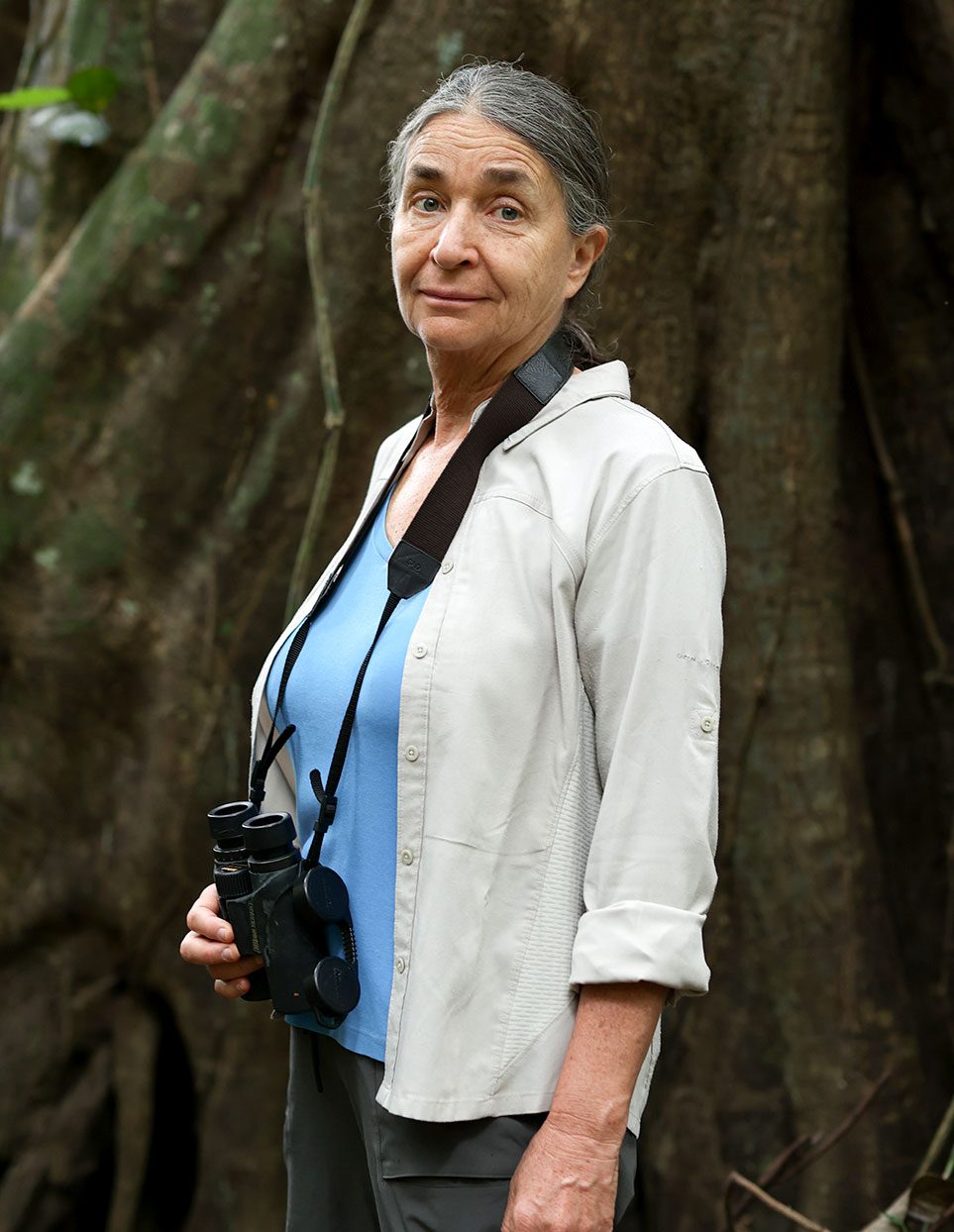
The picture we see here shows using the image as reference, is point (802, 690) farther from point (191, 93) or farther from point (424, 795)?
point (191, 93)

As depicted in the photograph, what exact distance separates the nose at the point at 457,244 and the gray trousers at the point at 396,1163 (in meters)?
0.90

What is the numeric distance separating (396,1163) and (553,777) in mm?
436

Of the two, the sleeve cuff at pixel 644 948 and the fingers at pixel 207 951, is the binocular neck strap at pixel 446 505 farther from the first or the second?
the sleeve cuff at pixel 644 948

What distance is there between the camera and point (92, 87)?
309 centimetres

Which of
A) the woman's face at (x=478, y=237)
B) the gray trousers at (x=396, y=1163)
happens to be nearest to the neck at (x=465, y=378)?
the woman's face at (x=478, y=237)

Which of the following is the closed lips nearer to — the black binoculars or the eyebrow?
the eyebrow

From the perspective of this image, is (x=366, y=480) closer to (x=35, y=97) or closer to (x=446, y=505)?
(x=35, y=97)

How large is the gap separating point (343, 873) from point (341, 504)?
1.28 m

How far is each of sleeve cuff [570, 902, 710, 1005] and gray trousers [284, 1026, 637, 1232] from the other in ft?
0.65

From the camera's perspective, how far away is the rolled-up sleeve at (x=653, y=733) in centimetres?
136

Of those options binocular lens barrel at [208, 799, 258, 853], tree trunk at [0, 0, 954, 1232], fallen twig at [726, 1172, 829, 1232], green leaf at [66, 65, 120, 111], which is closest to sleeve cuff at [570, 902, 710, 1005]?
binocular lens barrel at [208, 799, 258, 853]

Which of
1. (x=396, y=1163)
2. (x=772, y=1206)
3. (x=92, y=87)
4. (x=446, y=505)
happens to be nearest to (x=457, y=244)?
(x=446, y=505)

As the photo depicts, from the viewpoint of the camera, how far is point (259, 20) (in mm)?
2814

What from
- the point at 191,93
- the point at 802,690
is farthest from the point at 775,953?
the point at 191,93
